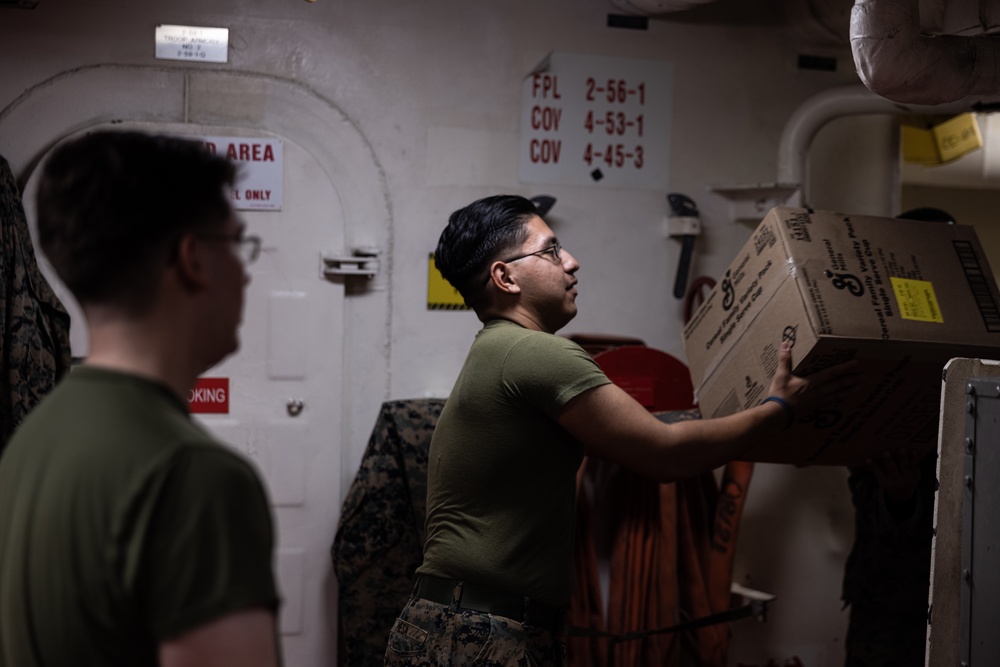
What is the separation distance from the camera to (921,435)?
238 cm

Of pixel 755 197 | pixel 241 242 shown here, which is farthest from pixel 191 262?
pixel 755 197

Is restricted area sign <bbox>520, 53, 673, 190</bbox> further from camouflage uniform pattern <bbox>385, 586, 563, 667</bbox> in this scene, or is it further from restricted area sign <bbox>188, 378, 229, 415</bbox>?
camouflage uniform pattern <bbox>385, 586, 563, 667</bbox>

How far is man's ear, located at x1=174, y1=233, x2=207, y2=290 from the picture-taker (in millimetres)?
975

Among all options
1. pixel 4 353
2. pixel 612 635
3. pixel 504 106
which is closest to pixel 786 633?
pixel 612 635

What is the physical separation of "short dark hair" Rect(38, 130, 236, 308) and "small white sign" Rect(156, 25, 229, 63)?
2229mm

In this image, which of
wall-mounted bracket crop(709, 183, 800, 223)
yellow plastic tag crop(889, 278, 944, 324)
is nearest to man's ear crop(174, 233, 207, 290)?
yellow plastic tag crop(889, 278, 944, 324)

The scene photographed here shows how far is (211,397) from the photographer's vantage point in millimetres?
3080

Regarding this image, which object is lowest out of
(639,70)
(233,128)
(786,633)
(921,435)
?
(786,633)

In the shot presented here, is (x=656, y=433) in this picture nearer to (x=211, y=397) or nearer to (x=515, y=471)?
(x=515, y=471)

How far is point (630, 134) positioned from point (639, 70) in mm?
223

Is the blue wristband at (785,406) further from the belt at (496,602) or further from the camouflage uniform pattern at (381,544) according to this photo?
the camouflage uniform pattern at (381,544)

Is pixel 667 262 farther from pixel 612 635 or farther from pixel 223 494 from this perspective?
pixel 223 494

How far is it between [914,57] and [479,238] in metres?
1.08

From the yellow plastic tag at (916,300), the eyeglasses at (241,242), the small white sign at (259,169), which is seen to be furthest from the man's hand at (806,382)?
the small white sign at (259,169)
